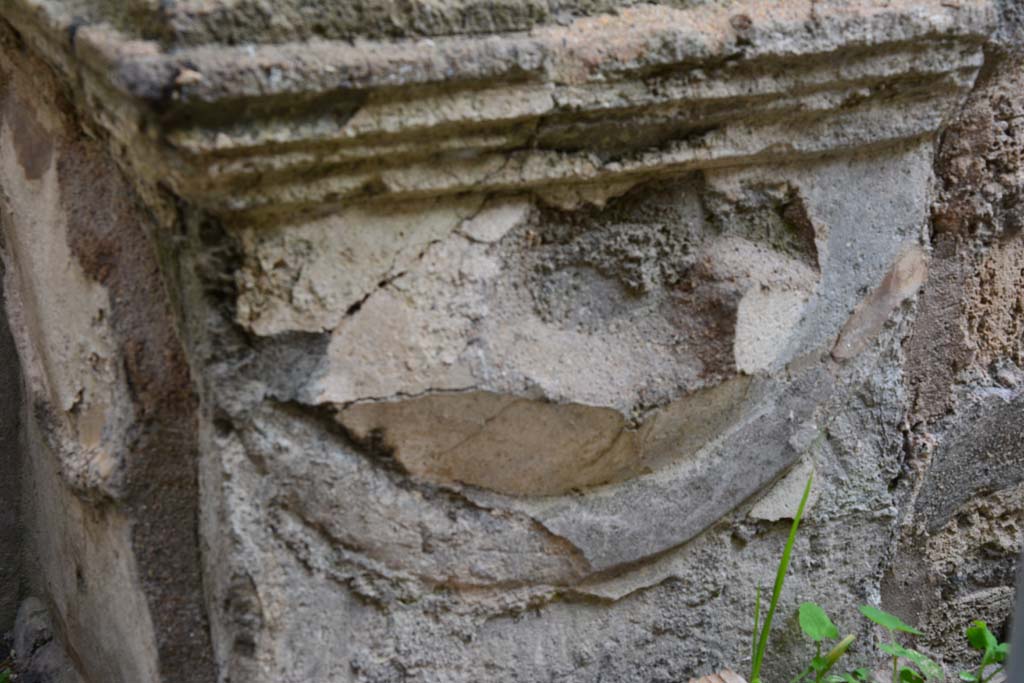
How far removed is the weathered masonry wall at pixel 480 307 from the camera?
102 centimetres

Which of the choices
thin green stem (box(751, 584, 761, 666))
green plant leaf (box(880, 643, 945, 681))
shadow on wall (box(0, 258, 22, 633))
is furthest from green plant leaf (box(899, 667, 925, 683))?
shadow on wall (box(0, 258, 22, 633))

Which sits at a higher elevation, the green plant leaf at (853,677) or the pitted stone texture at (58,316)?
the pitted stone texture at (58,316)

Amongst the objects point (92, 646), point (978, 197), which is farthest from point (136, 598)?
point (978, 197)

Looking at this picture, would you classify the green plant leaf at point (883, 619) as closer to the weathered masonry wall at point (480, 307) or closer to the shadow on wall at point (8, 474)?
the weathered masonry wall at point (480, 307)

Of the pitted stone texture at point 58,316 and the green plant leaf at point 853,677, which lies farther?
the green plant leaf at point 853,677

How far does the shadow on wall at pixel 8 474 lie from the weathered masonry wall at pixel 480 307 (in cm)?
25

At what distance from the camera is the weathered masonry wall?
1.02 metres

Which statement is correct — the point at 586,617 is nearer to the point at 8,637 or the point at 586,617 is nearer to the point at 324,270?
the point at 324,270

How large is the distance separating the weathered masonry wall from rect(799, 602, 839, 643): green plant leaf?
43mm

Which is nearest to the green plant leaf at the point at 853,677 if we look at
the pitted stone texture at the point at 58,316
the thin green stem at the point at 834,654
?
the thin green stem at the point at 834,654

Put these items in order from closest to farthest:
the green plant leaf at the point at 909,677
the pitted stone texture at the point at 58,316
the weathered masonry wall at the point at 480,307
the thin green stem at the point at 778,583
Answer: the weathered masonry wall at the point at 480,307
the pitted stone texture at the point at 58,316
the thin green stem at the point at 778,583
the green plant leaf at the point at 909,677

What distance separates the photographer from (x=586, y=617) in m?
1.36

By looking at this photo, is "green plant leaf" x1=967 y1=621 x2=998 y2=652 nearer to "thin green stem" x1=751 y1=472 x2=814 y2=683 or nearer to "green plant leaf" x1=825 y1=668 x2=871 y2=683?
"green plant leaf" x1=825 y1=668 x2=871 y2=683

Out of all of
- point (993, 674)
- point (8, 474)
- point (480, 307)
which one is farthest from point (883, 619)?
point (8, 474)
